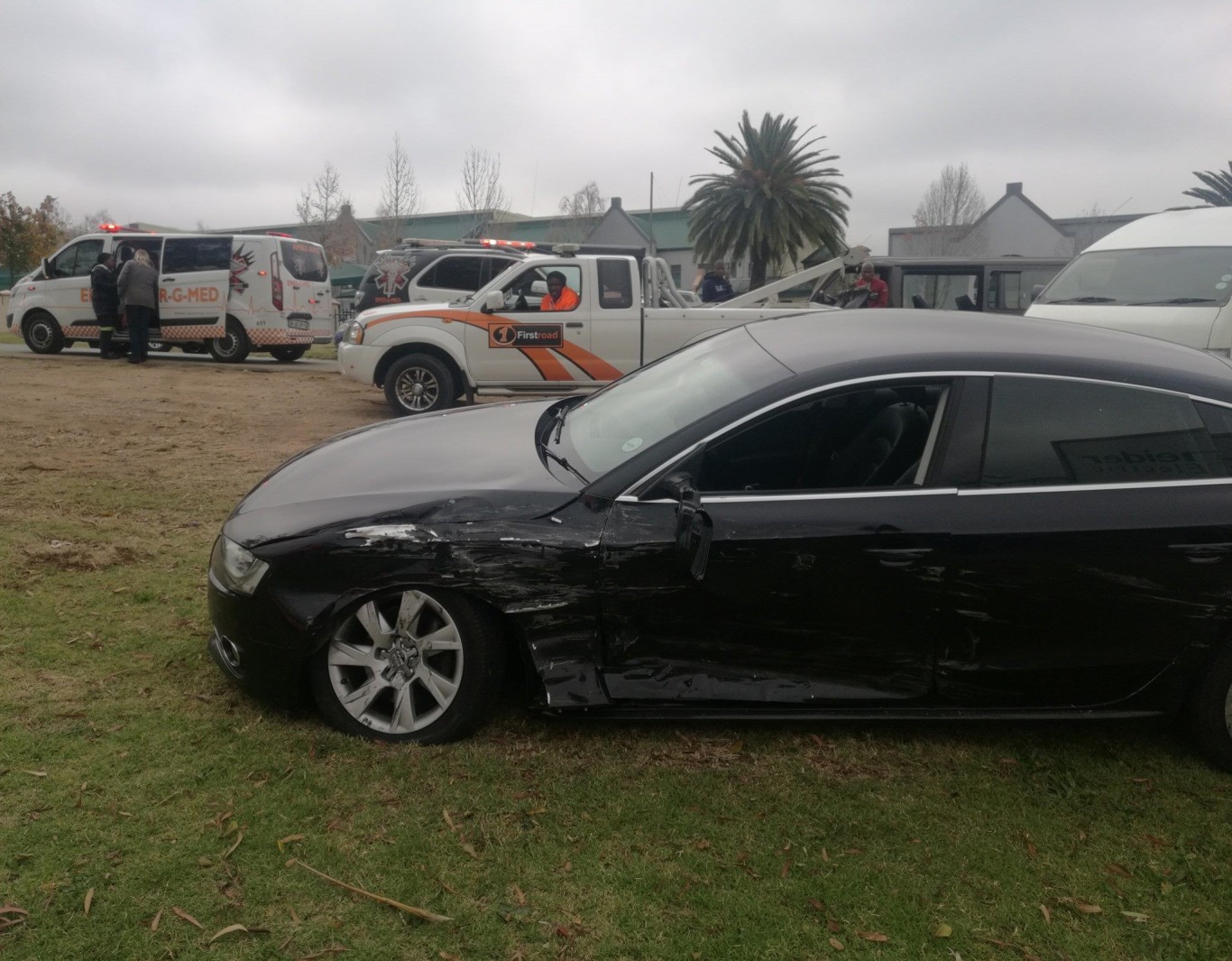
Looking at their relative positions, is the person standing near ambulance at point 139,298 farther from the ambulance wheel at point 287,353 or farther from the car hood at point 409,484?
the car hood at point 409,484

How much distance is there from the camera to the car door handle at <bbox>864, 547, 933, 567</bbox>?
3.51 m

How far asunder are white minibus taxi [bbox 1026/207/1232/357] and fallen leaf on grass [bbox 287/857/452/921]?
740 centimetres

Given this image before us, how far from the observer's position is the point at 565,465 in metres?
3.92

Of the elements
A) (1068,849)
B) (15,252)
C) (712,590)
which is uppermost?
(15,252)

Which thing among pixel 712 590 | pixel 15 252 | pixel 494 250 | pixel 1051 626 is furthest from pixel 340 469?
pixel 15 252

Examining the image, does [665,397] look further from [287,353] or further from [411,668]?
[287,353]

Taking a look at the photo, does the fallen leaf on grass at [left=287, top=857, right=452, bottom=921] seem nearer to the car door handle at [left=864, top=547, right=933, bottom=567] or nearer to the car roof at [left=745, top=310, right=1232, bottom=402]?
the car door handle at [left=864, top=547, right=933, bottom=567]

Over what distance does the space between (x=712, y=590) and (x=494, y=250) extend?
1519 centimetres

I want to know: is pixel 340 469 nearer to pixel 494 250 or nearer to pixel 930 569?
pixel 930 569

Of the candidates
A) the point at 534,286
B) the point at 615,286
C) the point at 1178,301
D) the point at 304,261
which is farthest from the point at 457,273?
the point at 1178,301

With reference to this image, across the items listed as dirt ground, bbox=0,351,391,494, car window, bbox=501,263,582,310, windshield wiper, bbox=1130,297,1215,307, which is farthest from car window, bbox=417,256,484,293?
windshield wiper, bbox=1130,297,1215,307

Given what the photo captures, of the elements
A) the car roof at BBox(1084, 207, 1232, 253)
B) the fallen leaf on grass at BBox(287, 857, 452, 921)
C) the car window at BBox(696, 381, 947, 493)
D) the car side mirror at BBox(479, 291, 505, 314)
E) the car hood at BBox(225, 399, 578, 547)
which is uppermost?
the car roof at BBox(1084, 207, 1232, 253)

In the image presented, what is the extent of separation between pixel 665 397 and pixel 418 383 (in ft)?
25.3

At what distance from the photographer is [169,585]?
5.23 meters
